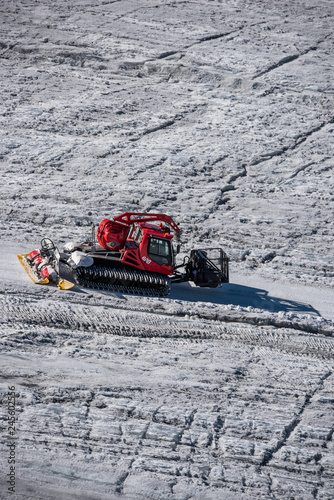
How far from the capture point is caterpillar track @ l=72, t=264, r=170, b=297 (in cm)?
1215

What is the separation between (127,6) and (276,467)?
24.2m

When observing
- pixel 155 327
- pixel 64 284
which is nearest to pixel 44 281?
pixel 64 284

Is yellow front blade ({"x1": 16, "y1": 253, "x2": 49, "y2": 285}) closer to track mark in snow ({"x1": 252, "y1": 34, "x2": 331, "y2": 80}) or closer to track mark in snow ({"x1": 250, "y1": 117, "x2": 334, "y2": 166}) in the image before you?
track mark in snow ({"x1": 250, "y1": 117, "x2": 334, "y2": 166})

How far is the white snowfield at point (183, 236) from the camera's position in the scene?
7.89m

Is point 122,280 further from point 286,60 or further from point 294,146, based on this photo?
point 286,60

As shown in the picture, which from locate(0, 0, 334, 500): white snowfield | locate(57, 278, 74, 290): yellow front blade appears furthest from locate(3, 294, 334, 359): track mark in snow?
locate(57, 278, 74, 290): yellow front blade

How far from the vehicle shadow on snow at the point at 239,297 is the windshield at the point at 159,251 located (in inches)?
31.0

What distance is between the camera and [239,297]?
Answer: 12.6 metres

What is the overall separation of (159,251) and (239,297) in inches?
81.1

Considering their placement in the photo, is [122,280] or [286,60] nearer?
[122,280]

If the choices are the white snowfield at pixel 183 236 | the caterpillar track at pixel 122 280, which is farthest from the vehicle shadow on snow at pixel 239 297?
the caterpillar track at pixel 122 280

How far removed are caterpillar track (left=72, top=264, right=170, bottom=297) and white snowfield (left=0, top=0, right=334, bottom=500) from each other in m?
0.28

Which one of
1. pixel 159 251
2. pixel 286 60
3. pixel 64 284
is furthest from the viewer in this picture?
pixel 286 60

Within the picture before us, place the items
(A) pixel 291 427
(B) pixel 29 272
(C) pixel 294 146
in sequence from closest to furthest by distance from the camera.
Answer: (A) pixel 291 427, (B) pixel 29 272, (C) pixel 294 146
